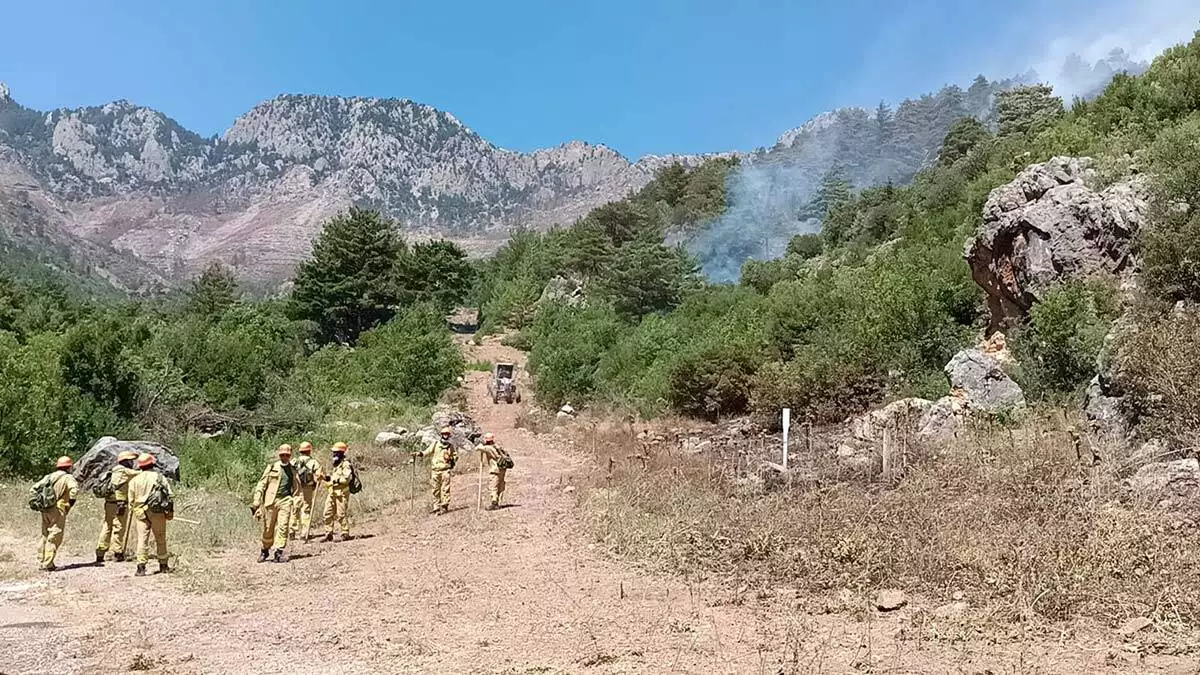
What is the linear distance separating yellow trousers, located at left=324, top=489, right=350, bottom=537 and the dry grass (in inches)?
142

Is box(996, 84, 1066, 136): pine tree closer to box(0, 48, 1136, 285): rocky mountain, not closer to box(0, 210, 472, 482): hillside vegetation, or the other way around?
box(0, 210, 472, 482): hillside vegetation

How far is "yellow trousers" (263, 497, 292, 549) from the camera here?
11.5 meters

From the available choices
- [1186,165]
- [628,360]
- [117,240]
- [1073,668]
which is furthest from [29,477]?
[117,240]

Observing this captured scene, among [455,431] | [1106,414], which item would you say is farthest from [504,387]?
[1106,414]

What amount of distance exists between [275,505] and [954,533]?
27.1ft

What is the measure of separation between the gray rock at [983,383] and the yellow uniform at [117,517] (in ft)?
41.2

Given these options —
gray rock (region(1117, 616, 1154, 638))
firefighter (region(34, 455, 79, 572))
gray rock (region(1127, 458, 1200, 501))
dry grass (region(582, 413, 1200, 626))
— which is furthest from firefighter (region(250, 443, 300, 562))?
gray rock (region(1127, 458, 1200, 501))

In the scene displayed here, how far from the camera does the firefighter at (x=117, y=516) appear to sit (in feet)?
36.5

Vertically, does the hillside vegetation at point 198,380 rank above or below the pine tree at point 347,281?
below

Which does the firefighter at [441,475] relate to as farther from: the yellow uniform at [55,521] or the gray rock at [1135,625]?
the gray rock at [1135,625]

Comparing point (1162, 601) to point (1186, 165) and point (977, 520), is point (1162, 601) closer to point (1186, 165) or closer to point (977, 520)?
point (977, 520)

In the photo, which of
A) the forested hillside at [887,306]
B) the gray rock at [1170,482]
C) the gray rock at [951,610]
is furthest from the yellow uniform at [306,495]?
the forested hillside at [887,306]

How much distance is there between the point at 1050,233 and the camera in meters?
16.7

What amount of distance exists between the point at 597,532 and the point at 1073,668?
6.36m
